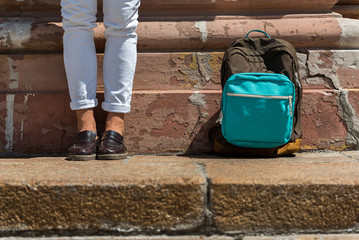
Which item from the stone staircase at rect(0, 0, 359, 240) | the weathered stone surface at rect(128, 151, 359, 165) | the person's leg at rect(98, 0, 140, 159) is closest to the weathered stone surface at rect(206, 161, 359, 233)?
the stone staircase at rect(0, 0, 359, 240)

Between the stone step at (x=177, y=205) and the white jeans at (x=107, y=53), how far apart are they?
0.66 metres

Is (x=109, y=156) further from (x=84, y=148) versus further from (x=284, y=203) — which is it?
(x=284, y=203)

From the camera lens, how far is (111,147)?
1962mm

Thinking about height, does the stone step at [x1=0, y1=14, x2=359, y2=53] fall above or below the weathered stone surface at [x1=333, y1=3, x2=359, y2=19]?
below

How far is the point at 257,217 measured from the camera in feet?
4.68

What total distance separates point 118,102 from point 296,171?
0.92 metres

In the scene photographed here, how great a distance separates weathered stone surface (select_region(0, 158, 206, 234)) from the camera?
1398mm

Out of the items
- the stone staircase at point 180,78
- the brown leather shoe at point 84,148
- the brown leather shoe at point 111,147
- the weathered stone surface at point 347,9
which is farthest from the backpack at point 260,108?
the weathered stone surface at point 347,9

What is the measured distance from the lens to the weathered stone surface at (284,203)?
141 cm

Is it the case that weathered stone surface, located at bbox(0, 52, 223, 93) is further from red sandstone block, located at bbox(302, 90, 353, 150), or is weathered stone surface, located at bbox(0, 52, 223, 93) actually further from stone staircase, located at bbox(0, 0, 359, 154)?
red sandstone block, located at bbox(302, 90, 353, 150)

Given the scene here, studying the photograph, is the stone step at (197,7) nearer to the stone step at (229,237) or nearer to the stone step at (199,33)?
the stone step at (199,33)

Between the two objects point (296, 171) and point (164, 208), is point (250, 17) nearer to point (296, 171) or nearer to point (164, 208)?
point (296, 171)

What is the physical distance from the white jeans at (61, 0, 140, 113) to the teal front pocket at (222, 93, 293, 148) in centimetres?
54

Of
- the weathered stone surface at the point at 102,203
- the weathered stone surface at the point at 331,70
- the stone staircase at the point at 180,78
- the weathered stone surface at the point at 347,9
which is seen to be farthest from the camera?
the weathered stone surface at the point at 347,9
